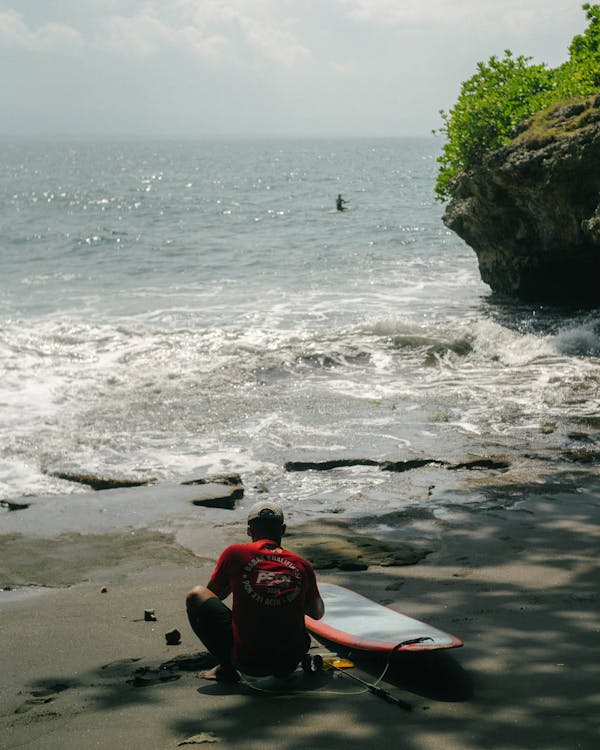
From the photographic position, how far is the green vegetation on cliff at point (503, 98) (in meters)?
20.5

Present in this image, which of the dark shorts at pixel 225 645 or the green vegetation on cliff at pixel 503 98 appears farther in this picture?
the green vegetation on cliff at pixel 503 98

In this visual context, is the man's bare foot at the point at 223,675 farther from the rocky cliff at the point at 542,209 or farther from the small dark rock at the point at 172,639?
the rocky cliff at the point at 542,209

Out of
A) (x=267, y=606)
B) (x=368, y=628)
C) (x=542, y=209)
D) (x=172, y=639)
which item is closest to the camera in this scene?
(x=267, y=606)

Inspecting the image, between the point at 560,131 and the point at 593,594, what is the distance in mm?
14095

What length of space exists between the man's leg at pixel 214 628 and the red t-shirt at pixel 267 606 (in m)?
0.10

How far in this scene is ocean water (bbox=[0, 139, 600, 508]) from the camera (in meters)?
11.8

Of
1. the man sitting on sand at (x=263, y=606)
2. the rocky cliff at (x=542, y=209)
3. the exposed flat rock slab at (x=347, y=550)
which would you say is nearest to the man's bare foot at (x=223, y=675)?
the man sitting on sand at (x=263, y=606)

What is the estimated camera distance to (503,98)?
2169 centimetres

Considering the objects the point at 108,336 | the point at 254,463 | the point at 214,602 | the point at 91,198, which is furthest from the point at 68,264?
the point at 91,198

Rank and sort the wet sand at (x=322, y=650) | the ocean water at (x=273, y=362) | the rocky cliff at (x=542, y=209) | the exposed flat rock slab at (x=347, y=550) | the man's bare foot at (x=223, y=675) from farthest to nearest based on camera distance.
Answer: the rocky cliff at (x=542, y=209) < the ocean water at (x=273, y=362) < the exposed flat rock slab at (x=347, y=550) < the man's bare foot at (x=223, y=675) < the wet sand at (x=322, y=650)

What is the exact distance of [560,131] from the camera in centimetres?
1847

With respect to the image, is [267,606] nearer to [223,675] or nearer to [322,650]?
[223,675]

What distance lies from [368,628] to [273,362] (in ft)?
38.2

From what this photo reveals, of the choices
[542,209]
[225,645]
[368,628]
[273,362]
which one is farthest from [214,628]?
[542,209]
